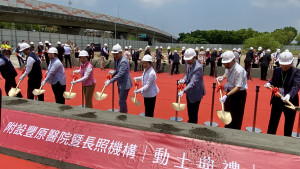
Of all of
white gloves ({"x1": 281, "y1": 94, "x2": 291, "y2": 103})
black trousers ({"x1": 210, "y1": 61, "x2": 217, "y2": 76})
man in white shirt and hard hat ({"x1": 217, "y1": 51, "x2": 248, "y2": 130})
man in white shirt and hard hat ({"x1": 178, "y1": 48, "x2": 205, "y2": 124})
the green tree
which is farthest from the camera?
the green tree

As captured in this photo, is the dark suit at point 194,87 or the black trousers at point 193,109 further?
the black trousers at point 193,109

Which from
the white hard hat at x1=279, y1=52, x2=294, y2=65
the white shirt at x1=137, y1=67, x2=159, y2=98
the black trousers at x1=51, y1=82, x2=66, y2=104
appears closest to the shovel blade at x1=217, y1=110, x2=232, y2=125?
the white hard hat at x1=279, y1=52, x2=294, y2=65

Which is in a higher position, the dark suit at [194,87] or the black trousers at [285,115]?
the dark suit at [194,87]

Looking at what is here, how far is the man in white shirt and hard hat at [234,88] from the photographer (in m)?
3.29

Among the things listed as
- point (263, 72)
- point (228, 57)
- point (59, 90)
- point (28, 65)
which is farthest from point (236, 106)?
point (263, 72)

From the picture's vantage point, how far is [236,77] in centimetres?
333

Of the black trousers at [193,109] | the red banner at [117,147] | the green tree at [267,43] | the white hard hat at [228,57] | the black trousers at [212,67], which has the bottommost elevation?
the red banner at [117,147]

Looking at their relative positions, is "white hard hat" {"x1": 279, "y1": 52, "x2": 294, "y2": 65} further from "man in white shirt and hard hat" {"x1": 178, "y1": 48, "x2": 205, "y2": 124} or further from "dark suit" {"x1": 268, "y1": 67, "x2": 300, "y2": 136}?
"man in white shirt and hard hat" {"x1": 178, "y1": 48, "x2": 205, "y2": 124}

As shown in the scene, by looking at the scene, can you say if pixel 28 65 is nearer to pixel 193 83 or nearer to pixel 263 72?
pixel 193 83

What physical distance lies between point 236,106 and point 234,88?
1.33 feet

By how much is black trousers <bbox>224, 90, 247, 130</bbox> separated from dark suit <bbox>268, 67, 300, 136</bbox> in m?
0.55

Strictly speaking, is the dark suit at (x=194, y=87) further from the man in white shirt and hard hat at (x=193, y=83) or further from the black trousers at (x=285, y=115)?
the black trousers at (x=285, y=115)

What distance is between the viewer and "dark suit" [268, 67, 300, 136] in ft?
10.6

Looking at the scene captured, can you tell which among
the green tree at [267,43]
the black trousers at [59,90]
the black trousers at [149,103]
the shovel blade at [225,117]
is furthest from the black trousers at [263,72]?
the green tree at [267,43]
